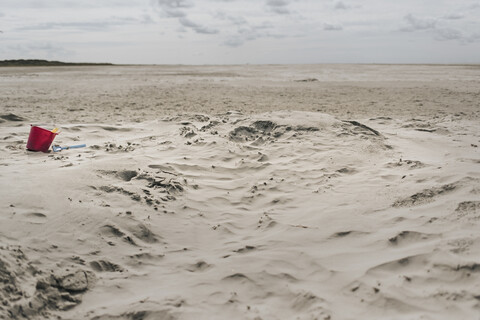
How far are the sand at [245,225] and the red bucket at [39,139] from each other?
0.14 metres

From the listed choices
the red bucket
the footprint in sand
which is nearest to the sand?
the footprint in sand

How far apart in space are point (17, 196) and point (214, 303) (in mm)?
2191

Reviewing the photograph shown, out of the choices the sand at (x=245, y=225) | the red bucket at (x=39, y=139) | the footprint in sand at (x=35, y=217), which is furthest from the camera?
the red bucket at (x=39, y=139)

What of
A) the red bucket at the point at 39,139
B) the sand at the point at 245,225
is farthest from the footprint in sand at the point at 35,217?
the red bucket at the point at 39,139

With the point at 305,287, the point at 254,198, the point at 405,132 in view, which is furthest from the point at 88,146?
the point at 405,132

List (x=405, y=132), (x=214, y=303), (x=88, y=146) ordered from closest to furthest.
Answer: (x=214, y=303)
(x=88, y=146)
(x=405, y=132)

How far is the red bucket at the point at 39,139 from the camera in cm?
505

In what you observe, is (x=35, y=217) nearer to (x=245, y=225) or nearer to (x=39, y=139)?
(x=245, y=225)

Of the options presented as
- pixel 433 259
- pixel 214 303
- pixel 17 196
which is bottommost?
pixel 214 303

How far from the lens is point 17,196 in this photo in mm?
3359

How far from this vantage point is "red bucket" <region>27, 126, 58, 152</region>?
505 centimetres

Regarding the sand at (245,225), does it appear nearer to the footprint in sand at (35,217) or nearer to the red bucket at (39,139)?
the footprint in sand at (35,217)

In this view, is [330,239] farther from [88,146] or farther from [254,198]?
[88,146]

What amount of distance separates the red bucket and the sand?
0.46 ft
